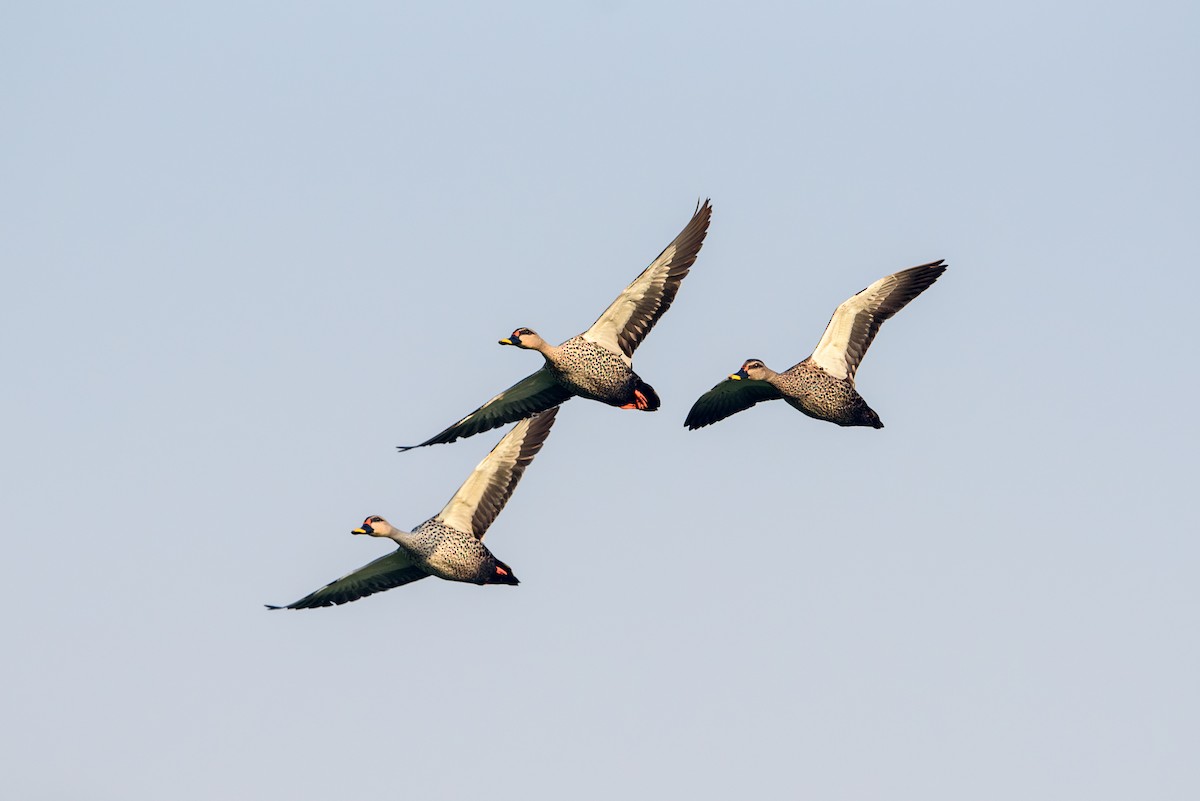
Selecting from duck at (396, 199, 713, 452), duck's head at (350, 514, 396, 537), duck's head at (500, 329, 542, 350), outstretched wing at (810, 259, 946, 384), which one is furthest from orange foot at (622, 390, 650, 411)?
duck's head at (350, 514, 396, 537)

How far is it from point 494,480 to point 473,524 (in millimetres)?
775

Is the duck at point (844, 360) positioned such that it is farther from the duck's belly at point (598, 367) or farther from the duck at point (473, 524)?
the duck at point (473, 524)

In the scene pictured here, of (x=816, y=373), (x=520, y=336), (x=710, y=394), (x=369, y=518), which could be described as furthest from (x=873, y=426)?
(x=369, y=518)

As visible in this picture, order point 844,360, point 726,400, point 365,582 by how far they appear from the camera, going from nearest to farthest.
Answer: point 844,360 → point 365,582 → point 726,400

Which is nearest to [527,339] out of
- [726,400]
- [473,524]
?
[473,524]

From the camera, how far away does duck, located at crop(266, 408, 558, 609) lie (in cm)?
3119

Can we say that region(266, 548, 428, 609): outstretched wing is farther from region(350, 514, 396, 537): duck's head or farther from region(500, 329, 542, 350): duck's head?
region(500, 329, 542, 350): duck's head

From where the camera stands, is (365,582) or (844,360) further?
(365,582)

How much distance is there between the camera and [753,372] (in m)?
31.4

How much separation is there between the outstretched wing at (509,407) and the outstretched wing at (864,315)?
419 cm

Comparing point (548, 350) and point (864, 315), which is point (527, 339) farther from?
point (864, 315)

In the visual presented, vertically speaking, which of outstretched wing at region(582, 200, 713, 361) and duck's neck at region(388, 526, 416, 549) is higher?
outstretched wing at region(582, 200, 713, 361)

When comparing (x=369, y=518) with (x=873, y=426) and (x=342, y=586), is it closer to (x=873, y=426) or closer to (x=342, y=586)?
(x=342, y=586)

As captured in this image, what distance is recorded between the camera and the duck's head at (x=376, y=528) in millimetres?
31531
